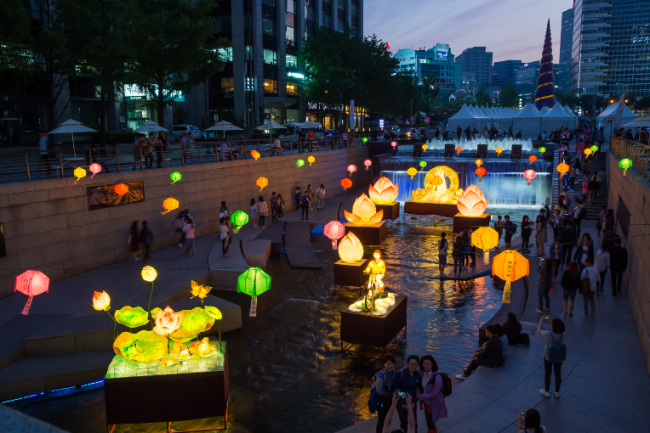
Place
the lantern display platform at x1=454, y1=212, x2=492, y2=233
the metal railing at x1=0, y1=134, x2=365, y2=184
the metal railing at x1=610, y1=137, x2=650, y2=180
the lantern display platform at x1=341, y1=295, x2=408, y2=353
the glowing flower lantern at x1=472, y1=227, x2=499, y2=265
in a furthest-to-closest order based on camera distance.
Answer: the lantern display platform at x1=454, y1=212, x2=492, y2=233, the metal railing at x1=0, y1=134, x2=365, y2=184, the glowing flower lantern at x1=472, y1=227, x2=499, y2=265, the metal railing at x1=610, y1=137, x2=650, y2=180, the lantern display platform at x1=341, y1=295, x2=408, y2=353

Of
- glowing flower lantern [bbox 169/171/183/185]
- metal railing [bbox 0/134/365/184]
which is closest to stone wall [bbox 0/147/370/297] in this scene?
glowing flower lantern [bbox 169/171/183/185]

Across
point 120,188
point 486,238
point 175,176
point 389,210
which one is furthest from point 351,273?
point 389,210

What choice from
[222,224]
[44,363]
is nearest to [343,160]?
[222,224]

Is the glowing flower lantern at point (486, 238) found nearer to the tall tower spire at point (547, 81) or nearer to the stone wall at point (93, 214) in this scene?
the stone wall at point (93, 214)

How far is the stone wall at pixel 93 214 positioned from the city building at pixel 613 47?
117 m

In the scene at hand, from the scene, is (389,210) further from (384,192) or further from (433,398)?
→ (433,398)

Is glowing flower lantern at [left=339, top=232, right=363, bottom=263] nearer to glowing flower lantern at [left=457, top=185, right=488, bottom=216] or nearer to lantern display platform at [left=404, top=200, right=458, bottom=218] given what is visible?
glowing flower lantern at [left=457, top=185, right=488, bottom=216]

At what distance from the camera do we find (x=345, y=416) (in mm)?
8406

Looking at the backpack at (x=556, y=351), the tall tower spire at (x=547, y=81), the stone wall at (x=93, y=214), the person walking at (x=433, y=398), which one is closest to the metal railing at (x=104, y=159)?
the stone wall at (x=93, y=214)

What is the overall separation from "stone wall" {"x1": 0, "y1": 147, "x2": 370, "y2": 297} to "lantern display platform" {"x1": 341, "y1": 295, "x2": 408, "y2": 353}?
29.8ft

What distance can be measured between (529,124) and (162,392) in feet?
134

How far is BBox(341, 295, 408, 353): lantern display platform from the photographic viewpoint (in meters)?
10.2

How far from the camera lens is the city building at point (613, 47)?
112000 mm

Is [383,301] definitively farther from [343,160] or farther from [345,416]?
[343,160]
